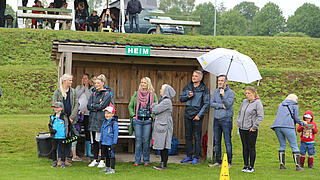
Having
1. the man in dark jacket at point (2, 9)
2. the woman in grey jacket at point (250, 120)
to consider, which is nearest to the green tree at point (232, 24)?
the man in dark jacket at point (2, 9)

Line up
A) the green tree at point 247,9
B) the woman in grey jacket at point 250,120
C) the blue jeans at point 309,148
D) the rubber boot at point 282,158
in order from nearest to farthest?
the woman in grey jacket at point 250,120
the rubber boot at point 282,158
the blue jeans at point 309,148
the green tree at point 247,9

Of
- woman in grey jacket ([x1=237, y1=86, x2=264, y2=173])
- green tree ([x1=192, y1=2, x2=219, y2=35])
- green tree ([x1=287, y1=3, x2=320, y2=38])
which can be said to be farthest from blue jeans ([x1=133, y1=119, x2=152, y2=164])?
green tree ([x1=192, y1=2, x2=219, y2=35])

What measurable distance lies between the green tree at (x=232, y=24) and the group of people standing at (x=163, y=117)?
2698 inches

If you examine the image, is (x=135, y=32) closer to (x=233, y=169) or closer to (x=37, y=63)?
(x=37, y=63)

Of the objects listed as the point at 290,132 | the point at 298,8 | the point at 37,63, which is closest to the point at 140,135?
the point at 290,132

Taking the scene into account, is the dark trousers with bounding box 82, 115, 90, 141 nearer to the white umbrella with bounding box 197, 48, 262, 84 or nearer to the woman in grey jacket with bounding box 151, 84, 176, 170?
the woman in grey jacket with bounding box 151, 84, 176, 170

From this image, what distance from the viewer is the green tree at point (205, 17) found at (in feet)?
273

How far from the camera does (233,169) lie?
365 inches

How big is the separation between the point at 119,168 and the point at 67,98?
167 cm

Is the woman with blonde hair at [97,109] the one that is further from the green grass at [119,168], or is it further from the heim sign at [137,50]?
the heim sign at [137,50]

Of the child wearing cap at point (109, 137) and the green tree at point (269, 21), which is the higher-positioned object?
the green tree at point (269, 21)

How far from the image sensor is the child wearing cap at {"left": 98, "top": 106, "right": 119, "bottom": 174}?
27.9 feet

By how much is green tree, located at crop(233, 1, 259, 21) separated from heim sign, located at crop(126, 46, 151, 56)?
100 m

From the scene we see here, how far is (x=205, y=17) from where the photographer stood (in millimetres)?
89188
